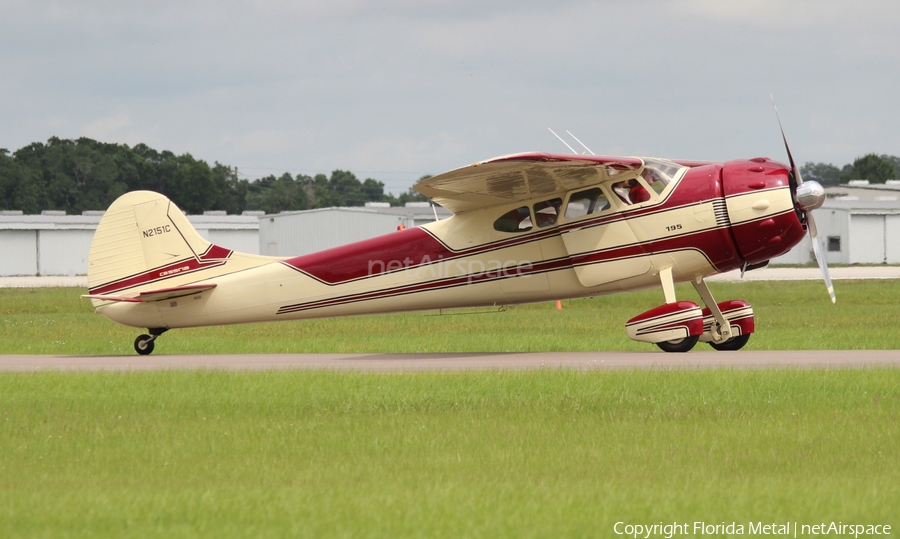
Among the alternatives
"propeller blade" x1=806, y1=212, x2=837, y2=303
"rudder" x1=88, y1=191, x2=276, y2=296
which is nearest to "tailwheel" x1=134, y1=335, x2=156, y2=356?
"rudder" x1=88, y1=191, x2=276, y2=296

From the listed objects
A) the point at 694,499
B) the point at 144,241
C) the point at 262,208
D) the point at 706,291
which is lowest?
the point at 694,499

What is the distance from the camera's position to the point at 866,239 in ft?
244

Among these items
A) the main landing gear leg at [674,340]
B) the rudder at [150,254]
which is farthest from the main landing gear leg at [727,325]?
the rudder at [150,254]

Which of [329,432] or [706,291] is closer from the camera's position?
[329,432]

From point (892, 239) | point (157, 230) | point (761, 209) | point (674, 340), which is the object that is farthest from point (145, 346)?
point (892, 239)

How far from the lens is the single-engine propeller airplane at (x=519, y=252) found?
15.3 m

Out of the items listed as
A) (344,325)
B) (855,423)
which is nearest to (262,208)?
(344,325)

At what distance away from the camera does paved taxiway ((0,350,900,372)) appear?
14.0 metres

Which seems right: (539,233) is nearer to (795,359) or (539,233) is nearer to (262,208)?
(795,359)

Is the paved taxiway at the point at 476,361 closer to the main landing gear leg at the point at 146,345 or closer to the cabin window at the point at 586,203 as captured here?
the main landing gear leg at the point at 146,345

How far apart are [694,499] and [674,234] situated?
9.24 m

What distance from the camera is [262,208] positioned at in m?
134

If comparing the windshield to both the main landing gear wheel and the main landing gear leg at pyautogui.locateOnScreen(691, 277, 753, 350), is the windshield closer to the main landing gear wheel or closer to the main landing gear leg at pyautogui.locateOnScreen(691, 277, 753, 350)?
the main landing gear leg at pyautogui.locateOnScreen(691, 277, 753, 350)
